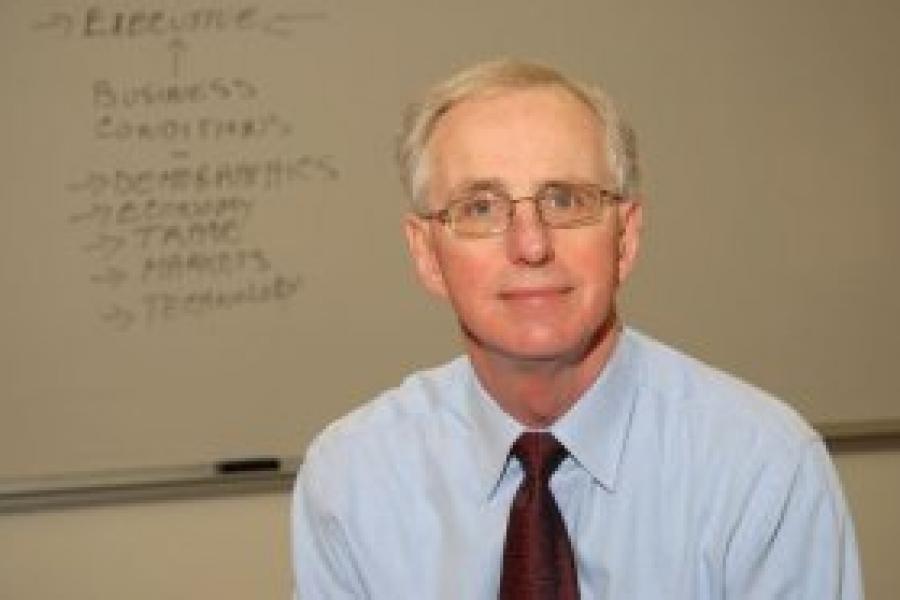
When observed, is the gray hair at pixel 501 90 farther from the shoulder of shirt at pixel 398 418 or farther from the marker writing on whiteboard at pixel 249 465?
the marker writing on whiteboard at pixel 249 465

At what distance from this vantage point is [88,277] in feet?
6.47

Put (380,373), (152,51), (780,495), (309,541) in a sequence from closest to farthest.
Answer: (780,495)
(309,541)
(152,51)
(380,373)

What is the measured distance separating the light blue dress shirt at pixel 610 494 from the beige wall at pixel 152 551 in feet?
2.97

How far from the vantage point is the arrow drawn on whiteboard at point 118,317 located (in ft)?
6.51

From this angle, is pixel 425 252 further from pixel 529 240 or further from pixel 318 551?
pixel 318 551

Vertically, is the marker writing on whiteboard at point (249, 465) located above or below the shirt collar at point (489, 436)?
below

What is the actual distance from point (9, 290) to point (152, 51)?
21.1 inches

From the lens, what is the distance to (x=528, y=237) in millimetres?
1030

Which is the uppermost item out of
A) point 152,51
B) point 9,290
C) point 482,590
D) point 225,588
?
point 152,51

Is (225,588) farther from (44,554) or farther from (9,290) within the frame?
(9,290)

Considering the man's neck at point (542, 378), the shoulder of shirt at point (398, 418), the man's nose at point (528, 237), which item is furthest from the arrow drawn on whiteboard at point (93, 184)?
the man's nose at point (528, 237)

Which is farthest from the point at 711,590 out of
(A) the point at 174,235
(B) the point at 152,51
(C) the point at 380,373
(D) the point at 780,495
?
(B) the point at 152,51

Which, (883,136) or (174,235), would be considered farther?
(883,136)

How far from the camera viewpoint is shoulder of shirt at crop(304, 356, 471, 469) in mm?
1239
